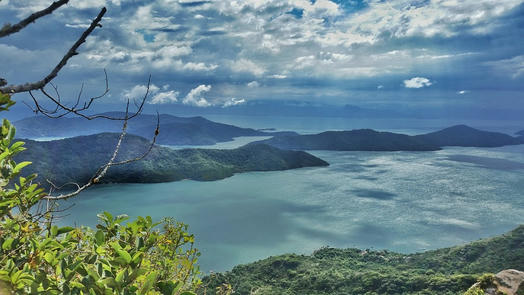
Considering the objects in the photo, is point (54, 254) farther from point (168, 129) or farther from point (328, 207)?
point (168, 129)

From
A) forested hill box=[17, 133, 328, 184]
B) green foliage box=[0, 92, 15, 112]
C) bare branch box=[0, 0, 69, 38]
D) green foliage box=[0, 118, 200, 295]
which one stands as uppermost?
bare branch box=[0, 0, 69, 38]

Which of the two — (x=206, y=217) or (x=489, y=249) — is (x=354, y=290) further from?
(x=206, y=217)

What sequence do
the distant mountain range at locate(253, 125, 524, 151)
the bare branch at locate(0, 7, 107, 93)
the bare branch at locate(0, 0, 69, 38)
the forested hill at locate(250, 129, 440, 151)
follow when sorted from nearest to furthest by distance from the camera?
1. the bare branch at locate(0, 0, 69, 38)
2. the bare branch at locate(0, 7, 107, 93)
3. the forested hill at locate(250, 129, 440, 151)
4. the distant mountain range at locate(253, 125, 524, 151)

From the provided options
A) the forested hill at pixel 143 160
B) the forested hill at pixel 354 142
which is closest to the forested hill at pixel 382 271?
the forested hill at pixel 143 160

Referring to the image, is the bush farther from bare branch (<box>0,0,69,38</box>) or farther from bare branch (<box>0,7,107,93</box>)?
bare branch (<box>0,0,69,38</box>)

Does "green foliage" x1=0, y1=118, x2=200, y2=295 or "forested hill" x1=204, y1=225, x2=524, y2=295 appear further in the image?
"forested hill" x1=204, y1=225, x2=524, y2=295

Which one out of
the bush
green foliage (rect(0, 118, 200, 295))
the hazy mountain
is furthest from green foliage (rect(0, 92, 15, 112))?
the hazy mountain

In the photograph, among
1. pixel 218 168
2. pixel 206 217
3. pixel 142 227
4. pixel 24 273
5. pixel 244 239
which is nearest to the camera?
pixel 24 273

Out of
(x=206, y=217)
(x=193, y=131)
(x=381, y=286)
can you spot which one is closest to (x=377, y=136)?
(x=193, y=131)
